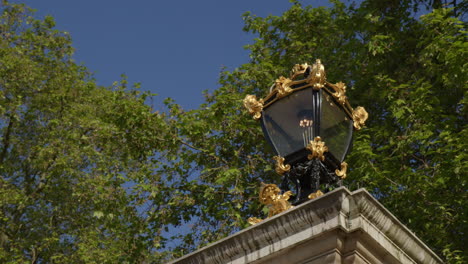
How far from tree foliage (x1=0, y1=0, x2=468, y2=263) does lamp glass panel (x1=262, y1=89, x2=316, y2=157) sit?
6038mm

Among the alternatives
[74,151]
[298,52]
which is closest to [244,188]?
[298,52]

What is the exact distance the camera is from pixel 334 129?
5.65 m

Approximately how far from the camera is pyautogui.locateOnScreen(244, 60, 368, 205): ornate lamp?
5359 millimetres

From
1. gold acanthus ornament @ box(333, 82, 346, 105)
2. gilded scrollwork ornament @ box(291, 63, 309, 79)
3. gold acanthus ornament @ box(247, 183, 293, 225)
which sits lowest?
gold acanthus ornament @ box(247, 183, 293, 225)

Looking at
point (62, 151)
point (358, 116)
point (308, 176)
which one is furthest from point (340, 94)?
point (62, 151)

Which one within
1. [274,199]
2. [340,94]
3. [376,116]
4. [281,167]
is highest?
[376,116]

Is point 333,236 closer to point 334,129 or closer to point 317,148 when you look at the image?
point 317,148

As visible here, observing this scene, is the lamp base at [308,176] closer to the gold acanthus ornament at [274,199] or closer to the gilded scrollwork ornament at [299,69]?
the gold acanthus ornament at [274,199]

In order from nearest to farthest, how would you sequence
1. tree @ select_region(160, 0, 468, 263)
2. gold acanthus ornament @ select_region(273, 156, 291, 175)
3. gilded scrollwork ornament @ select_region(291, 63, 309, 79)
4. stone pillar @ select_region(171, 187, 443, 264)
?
1. stone pillar @ select_region(171, 187, 443, 264)
2. gold acanthus ornament @ select_region(273, 156, 291, 175)
3. gilded scrollwork ornament @ select_region(291, 63, 309, 79)
4. tree @ select_region(160, 0, 468, 263)

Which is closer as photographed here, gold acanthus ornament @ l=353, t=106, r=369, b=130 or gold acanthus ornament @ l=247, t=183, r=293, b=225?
gold acanthus ornament @ l=247, t=183, r=293, b=225

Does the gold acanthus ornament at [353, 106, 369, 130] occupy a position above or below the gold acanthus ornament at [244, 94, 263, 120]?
below

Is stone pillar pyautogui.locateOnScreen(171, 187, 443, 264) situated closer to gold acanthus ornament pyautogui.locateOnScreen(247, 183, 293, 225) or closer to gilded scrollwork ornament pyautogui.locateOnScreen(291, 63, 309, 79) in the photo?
gold acanthus ornament pyautogui.locateOnScreen(247, 183, 293, 225)

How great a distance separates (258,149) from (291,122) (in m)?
10.3

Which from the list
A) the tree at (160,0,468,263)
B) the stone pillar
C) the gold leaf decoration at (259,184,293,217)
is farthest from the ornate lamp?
the tree at (160,0,468,263)
